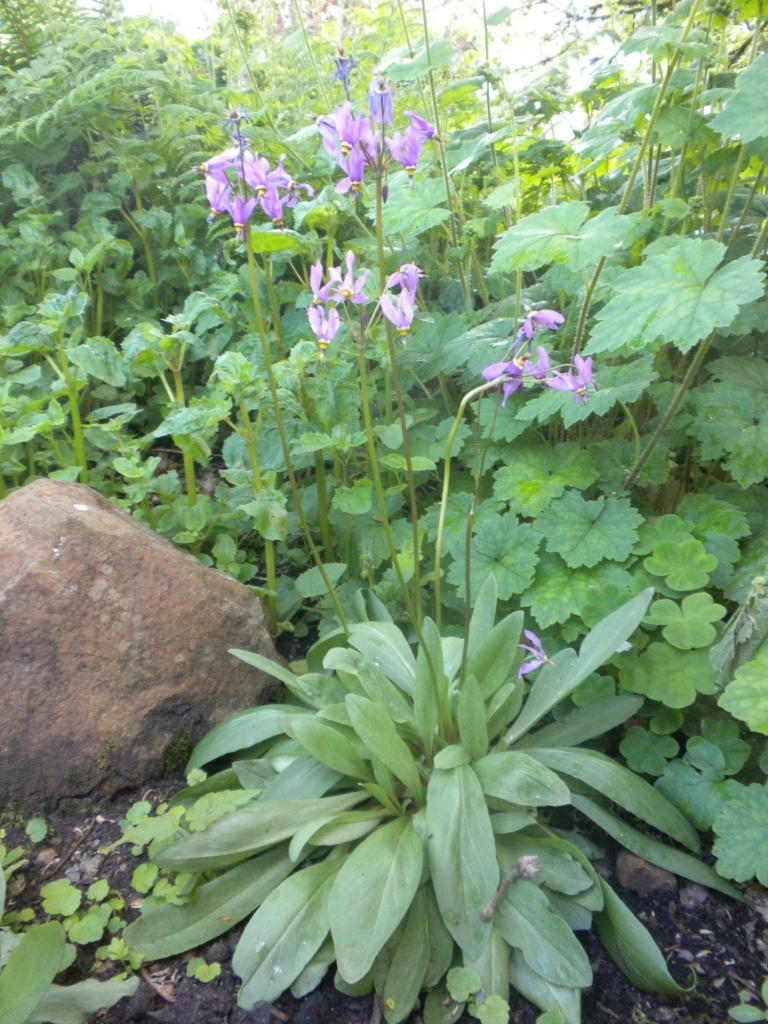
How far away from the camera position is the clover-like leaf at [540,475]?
2.20 meters

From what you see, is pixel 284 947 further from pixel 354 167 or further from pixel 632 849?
pixel 354 167

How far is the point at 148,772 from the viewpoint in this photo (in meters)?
1.93

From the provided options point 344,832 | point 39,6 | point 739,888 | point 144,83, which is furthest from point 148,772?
point 39,6

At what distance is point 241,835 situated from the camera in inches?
62.4


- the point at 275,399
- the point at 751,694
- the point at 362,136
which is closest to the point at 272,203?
the point at 362,136

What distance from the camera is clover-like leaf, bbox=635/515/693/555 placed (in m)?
2.05

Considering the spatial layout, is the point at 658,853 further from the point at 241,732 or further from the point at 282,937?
the point at 241,732

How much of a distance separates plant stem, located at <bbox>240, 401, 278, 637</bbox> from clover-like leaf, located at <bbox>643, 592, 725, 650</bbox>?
1.20 metres

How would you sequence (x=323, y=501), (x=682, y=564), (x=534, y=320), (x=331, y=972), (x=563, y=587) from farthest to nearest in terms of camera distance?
(x=323, y=501) < (x=563, y=587) < (x=682, y=564) < (x=534, y=320) < (x=331, y=972)

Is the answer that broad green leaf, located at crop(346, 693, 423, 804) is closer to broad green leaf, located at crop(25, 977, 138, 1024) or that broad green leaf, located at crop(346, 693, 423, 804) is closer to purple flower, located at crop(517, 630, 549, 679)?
purple flower, located at crop(517, 630, 549, 679)

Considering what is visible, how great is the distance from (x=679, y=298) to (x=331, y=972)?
68.0 inches

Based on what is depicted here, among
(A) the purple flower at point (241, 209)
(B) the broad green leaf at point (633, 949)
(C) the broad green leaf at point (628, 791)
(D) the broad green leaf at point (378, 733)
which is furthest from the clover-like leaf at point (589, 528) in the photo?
(A) the purple flower at point (241, 209)

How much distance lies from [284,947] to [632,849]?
0.85m

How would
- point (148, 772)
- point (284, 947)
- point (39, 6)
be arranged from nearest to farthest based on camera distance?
point (284, 947) → point (148, 772) → point (39, 6)
